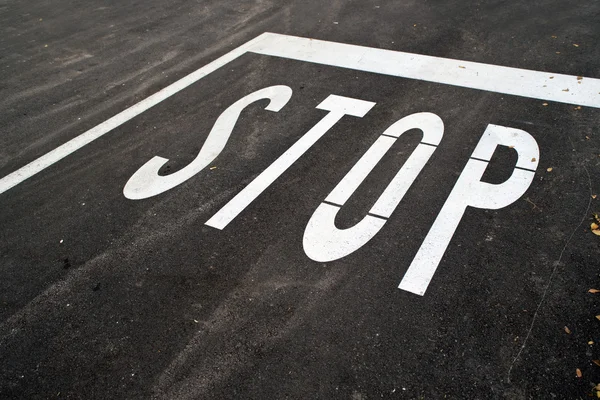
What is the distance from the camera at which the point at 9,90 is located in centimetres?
850

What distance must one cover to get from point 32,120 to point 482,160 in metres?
6.50

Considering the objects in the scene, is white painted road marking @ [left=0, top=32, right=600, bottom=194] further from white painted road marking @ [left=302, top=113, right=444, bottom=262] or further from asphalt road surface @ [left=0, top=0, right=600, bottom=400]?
white painted road marking @ [left=302, top=113, right=444, bottom=262]

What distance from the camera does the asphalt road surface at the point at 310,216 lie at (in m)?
4.01

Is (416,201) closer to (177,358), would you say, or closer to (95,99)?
(177,358)

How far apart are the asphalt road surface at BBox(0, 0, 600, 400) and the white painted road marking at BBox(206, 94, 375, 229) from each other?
34mm

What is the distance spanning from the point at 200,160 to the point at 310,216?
5.96ft

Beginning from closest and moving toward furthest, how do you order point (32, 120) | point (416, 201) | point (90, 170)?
point (416, 201)
point (90, 170)
point (32, 120)

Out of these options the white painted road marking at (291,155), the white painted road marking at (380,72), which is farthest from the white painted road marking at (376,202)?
the white painted road marking at (380,72)

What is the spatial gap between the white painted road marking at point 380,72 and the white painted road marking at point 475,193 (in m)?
1.30

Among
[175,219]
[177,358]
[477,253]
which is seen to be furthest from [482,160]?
[177,358]

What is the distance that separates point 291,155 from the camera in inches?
248

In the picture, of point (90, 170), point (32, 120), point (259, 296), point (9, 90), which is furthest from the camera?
point (9, 90)

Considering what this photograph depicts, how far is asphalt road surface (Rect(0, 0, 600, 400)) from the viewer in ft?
13.2

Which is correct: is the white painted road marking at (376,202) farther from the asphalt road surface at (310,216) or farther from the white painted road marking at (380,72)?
the white painted road marking at (380,72)
